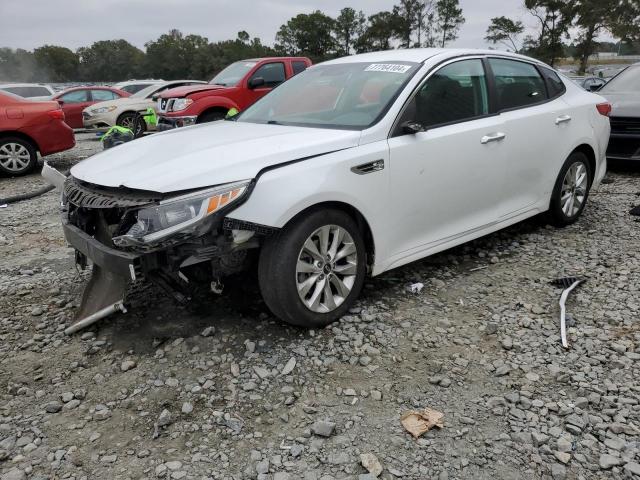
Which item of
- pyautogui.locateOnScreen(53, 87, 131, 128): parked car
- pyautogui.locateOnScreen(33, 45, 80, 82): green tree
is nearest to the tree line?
pyautogui.locateOnScreen(33, 45, 80, 82): green tree

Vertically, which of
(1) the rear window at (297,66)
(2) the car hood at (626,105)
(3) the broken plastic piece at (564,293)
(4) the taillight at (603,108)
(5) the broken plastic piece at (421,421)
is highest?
(1) the rear window at (297,66)

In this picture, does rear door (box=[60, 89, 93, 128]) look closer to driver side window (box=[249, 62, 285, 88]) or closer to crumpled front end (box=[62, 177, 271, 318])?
driver side window (box=[249, 62, 285, 88])

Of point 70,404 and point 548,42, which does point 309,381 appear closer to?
point 70,404

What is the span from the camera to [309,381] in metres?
2.89

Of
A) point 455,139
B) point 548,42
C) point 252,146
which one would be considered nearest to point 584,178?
point 455,139

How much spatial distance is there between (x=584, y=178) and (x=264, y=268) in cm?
361

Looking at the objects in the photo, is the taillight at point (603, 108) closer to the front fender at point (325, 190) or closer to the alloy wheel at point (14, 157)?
the front fender at point (325, 190)

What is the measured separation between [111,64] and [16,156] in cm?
6434

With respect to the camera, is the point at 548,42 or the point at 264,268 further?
the point at 548,42

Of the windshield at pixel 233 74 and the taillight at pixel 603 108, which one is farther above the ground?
the windshield at pixel 233 74

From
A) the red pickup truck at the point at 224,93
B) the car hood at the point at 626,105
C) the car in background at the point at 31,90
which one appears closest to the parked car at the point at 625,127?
the car hood at the point at 626,105

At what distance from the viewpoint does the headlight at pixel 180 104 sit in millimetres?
10156

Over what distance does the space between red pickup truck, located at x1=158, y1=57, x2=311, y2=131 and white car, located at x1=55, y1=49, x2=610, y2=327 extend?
6.10 m

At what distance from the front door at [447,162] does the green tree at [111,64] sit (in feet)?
219
